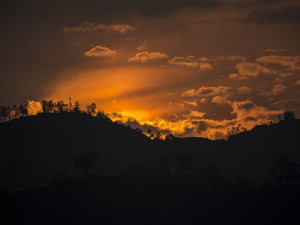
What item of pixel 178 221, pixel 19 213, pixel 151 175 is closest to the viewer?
pixel 19 213

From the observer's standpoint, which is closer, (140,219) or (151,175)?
(140,219)

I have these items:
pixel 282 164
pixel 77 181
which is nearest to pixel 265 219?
pixel 282 164

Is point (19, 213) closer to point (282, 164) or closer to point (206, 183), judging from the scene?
point (206, 183)

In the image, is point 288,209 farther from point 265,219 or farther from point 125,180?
point 125,180

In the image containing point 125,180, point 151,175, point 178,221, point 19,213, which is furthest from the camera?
point 151,175

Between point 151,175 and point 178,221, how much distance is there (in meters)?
41.2

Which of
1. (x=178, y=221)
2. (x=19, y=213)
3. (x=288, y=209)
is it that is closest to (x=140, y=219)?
(x=178, y=221)

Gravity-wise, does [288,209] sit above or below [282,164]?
below

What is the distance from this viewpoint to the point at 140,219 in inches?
5984

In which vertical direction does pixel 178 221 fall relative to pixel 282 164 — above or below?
below

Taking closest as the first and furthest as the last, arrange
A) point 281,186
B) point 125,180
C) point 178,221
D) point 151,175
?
1. point 178,221
2. point 281,186
3. point 125,180
4. point 151,175

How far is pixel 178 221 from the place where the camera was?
151 metres

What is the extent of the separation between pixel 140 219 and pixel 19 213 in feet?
145

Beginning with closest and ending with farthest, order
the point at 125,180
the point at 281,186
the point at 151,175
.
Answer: the point at 281,186, the point at 125,180, the point at 151,175
